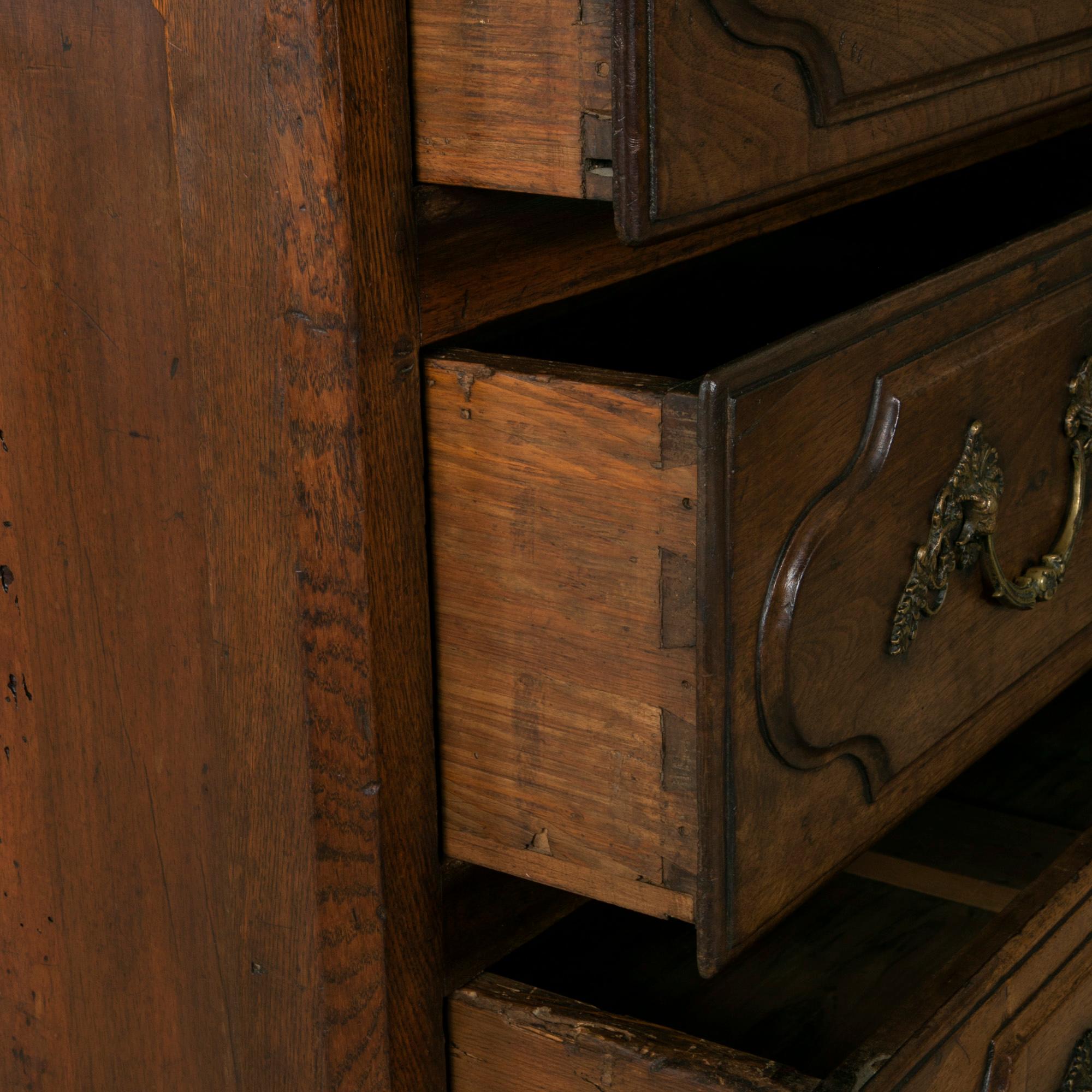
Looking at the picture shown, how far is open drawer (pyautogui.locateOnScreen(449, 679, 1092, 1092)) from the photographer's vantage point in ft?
2.30

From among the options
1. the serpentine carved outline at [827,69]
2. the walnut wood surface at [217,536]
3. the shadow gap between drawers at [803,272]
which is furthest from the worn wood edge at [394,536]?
the shadow gap between drawers at [803,272]

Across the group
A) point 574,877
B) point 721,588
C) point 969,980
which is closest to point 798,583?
point 721,588

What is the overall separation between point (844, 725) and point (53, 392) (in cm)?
36

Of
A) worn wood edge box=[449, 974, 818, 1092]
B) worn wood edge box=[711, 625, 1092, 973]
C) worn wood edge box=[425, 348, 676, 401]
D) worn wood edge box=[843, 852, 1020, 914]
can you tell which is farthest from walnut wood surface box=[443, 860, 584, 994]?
worn wood edge box=[843, 852, 1020, 914]

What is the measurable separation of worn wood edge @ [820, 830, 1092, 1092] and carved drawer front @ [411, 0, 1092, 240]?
36cm

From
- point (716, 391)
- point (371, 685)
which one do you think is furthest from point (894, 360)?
point (371, 685)

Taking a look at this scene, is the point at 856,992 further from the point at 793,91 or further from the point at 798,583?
the point at 793,91

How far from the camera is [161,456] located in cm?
68

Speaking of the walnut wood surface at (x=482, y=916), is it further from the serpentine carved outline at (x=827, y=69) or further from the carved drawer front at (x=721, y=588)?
the serpentine carved outline at (x=827, y=69)

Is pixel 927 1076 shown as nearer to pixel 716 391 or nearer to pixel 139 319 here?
pixel 716 391

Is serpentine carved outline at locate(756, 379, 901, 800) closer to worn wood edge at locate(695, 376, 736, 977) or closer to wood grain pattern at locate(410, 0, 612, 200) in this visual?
worn wood edge at locate(695, 376, 736, 977)

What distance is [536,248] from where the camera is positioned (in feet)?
2.25

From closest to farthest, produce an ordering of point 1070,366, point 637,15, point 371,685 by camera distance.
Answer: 1. point 637,15
2. point 371,685
3. point 1070,366

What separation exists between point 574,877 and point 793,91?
309 millimetres
